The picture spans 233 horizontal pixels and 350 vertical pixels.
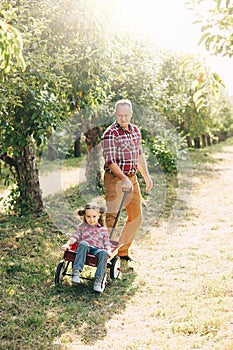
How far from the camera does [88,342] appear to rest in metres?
3.91

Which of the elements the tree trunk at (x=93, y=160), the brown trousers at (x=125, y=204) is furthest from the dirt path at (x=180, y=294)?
the tree trunk at (x=93, y=160)

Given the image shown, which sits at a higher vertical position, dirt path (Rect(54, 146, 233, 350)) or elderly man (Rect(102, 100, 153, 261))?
elderly man (Rect(102, 100, 153, 261))

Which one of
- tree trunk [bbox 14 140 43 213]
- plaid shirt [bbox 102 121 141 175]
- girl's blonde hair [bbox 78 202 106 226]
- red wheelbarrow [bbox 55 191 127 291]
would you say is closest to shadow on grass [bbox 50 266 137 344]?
red wheelbarrow [bbox 55 191 127 291]

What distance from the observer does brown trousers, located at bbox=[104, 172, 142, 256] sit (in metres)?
5.48

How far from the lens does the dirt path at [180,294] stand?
3924 mm

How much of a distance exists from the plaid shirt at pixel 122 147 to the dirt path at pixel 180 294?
50.0 inches

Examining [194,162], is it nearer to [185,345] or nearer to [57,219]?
[57,219]

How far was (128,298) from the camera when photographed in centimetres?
481

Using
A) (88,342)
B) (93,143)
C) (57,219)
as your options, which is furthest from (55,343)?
(93,143)

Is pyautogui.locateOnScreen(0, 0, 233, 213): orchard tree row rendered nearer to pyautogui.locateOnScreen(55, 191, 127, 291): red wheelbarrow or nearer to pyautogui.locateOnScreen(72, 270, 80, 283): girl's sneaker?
pyautogui.locateOnScreen(55, 191, 127, 291): red wheelbarrow

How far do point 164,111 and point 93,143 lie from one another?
3.02m

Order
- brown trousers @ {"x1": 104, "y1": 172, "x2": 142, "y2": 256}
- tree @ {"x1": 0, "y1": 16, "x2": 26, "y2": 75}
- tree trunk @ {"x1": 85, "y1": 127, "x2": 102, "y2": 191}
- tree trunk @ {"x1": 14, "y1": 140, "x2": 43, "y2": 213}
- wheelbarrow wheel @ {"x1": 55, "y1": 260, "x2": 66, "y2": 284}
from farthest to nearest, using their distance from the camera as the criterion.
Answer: tree trunk @ {"x1": 85, "y1": 127, "x2": 102, "y2": 191}, tree trunk @ {"x1": 14, "y1": 140, "x2": 43, "y2": 213}, brown trousers @ {"x1": 104, "y1": 172, "x2": 142, "y2": 256}, wheelbarrow wheel @ {"x1": 55, "y1": 260, "x2": 66, "y2": 284}, tree @ {"x1": 0, "y1": 16, "x2": 26, "y2": 75}

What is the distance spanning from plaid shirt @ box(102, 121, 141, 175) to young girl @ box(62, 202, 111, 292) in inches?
23.3

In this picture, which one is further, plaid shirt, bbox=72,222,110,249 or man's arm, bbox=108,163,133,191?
man's arm, bbox=108,163,133,191
